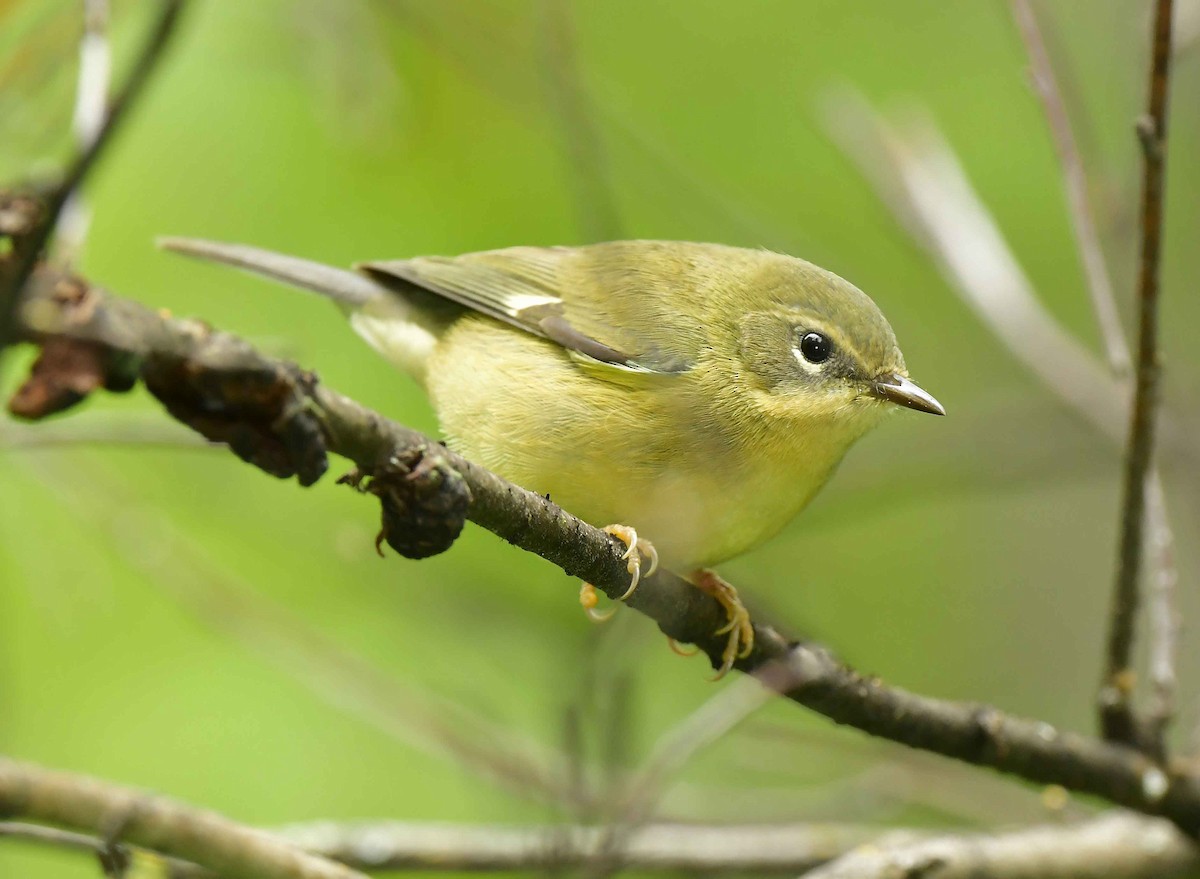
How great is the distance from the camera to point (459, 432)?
3246 millimetres

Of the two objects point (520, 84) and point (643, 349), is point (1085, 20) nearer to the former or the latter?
point (520, 84)

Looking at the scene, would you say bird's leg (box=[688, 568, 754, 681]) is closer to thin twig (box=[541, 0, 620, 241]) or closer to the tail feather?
thin twig (box=[541, 0, 620, 241])

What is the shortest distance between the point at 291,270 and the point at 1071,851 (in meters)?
2.87


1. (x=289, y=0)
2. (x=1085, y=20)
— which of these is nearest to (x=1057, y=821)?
(x=289, y=0)

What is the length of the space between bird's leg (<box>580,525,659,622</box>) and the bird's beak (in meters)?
0.67

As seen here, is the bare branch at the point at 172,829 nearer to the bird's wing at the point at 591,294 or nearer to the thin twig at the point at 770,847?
the thin twig at the point at 770,847

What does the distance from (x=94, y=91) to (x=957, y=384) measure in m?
4.78

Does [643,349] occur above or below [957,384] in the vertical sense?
above

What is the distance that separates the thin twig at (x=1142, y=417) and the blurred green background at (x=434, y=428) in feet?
1.89

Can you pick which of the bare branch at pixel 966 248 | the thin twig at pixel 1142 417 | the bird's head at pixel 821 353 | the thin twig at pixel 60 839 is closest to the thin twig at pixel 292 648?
the bird's head at pixel 821 353

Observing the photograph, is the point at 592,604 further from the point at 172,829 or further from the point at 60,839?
the point at 60,839

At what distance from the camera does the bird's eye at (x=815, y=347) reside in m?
2.98

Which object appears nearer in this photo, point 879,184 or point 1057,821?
point 1057,821

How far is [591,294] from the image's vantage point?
139 inches
